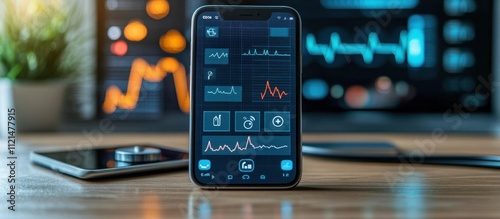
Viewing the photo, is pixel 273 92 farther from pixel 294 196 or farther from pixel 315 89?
pixel 315 89

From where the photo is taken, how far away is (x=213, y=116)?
0.53 metres

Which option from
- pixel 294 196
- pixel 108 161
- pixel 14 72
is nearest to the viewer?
pixel 294 196

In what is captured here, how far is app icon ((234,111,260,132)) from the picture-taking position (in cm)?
53

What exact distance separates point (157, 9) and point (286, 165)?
646mm

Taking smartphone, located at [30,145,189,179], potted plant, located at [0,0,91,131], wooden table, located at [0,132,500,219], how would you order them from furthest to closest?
potted plant, located at [0,0,91,131]
smartphone, located at [30,145,189,179]
wooden table, located at [0,132,500,219]

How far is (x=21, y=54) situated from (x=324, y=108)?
57cm

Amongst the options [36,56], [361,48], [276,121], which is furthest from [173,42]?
[276,121]

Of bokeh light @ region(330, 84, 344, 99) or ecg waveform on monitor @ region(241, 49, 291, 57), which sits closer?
ecg waveform on monitor @ region(241, 49, 291, 57)

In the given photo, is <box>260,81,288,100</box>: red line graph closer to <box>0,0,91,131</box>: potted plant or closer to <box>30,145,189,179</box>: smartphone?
<box>30,145,189,179</box>: smartphone

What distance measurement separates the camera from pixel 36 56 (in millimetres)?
1021

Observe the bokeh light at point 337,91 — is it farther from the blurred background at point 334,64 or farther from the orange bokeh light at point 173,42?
the orange bokeh light at point 173,42

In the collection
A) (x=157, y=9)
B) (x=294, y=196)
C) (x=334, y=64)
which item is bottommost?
(x=294, y=196)

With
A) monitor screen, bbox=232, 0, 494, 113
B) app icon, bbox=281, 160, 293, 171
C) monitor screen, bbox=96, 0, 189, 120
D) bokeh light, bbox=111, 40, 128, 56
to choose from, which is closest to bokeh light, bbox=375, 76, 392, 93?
monitor screen, bbox=232, 0, 494, 113

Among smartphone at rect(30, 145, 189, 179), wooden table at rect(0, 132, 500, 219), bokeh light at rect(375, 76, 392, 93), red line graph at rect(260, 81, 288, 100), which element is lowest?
wooden table at rect(0, 132, 500, 219)
